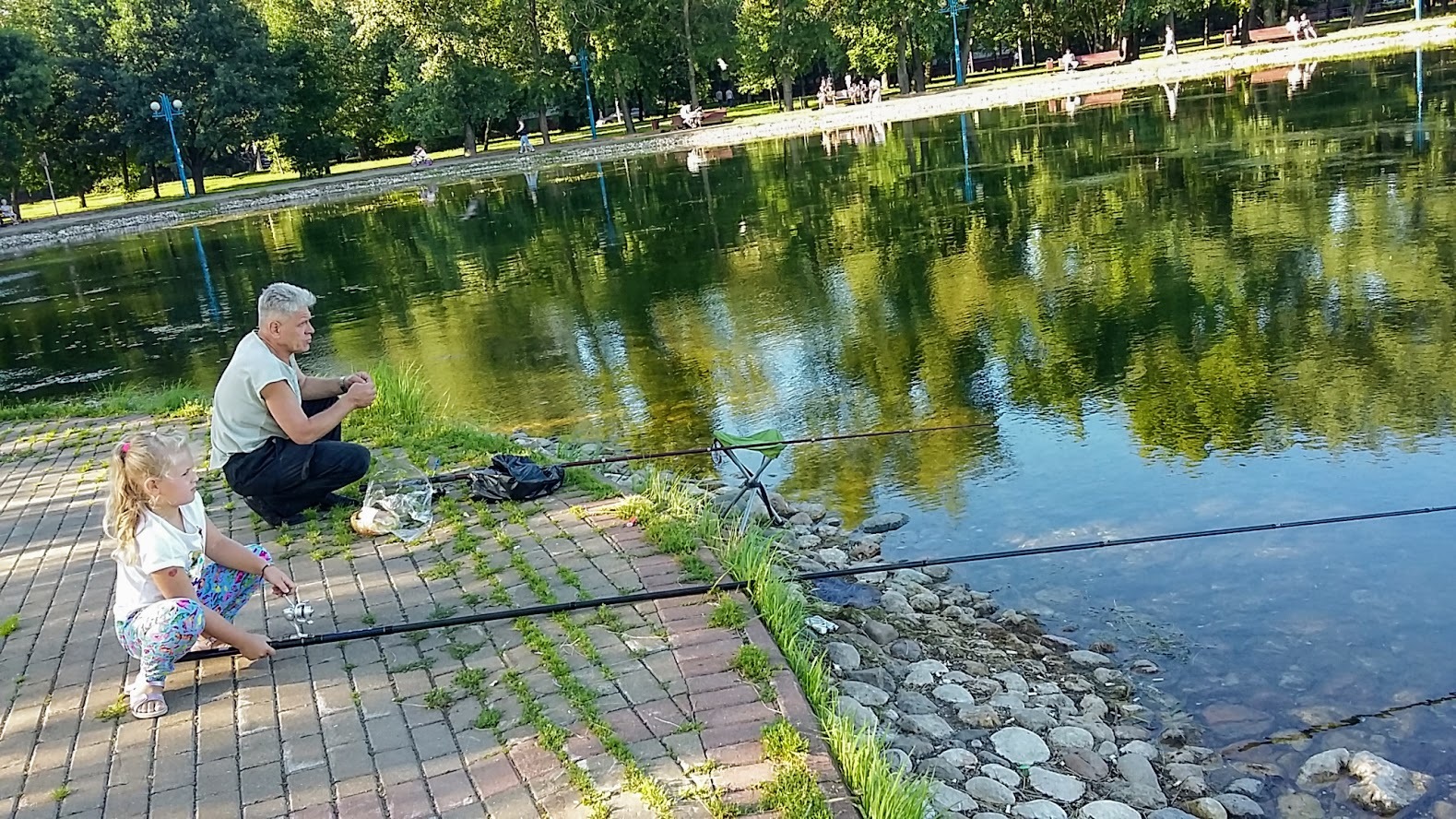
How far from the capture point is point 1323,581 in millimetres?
5375

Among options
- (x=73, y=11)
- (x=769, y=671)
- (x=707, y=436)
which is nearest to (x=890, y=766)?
(x=769, y=671)

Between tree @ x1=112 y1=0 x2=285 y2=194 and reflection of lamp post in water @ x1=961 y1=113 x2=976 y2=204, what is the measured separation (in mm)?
29912

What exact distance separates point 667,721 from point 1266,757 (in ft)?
7.52

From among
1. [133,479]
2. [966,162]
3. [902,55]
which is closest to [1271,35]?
[902,55]

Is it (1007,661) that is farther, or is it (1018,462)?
(1018,462)

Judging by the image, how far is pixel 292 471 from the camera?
5926mm

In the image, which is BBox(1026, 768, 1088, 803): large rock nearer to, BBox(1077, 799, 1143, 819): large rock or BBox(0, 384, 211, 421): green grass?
BBox(1077, 799, 1143, 819): large rock

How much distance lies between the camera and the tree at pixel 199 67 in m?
45.0

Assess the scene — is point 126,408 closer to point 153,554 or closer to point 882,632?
point 153,554

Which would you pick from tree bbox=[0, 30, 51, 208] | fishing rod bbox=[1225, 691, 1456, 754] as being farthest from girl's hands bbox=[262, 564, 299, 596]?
tree bbox=[0, 30, 51, 208]

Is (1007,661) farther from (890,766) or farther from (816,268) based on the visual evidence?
(816,268)

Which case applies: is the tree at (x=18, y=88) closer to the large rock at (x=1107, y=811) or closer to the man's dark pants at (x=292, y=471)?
the man's dark pants at (x=292, y=471)

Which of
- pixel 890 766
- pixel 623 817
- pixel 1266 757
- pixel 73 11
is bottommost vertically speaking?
pixel 1266 757

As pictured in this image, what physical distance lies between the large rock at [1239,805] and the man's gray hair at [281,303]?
4.67 m
